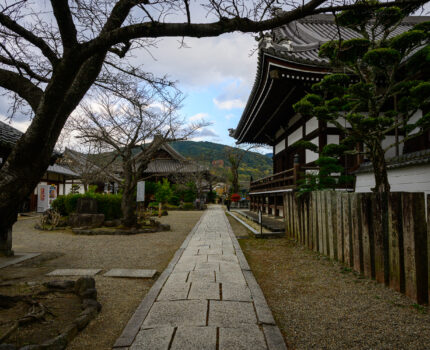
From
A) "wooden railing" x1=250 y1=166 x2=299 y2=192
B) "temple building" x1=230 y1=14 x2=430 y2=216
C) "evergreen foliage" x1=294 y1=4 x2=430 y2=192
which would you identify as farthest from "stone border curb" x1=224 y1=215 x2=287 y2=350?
"wooden railing" x1=250 y1=166 x2=299 y2=192

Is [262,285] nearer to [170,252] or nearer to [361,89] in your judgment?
[170,252]

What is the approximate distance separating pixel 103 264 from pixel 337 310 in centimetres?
425

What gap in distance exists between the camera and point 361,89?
5289 mm

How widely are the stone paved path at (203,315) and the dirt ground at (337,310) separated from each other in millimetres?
235

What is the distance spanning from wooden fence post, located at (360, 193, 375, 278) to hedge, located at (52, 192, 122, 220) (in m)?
11.3

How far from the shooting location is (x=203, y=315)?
2.89 m

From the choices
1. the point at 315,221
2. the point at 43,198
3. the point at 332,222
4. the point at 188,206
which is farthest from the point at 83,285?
the point at 188,206

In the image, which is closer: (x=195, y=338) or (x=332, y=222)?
(x=195, y=338)

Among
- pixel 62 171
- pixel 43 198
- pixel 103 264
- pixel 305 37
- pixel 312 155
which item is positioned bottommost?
pixel 103 264

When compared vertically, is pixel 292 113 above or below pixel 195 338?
above

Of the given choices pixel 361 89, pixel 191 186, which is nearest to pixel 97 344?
pixel 361 89

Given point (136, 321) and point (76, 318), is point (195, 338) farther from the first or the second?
point (76, 318)

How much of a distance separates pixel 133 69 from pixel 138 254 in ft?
13.1

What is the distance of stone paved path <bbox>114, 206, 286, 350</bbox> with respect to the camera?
2365mm
